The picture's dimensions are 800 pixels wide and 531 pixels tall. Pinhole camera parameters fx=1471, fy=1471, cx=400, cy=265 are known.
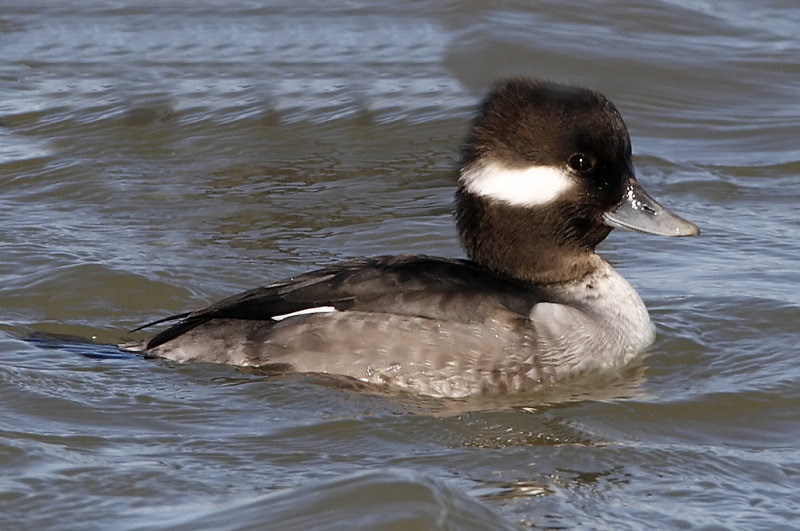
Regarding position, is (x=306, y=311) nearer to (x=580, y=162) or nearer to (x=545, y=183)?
(x=545, y=183)

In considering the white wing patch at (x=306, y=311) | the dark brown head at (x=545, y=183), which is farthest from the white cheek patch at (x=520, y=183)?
the white wing patch at (x=306, y=311)

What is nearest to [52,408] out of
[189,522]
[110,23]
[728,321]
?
[189,522]

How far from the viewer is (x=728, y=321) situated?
801cm

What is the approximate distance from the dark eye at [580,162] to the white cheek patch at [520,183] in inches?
2.1

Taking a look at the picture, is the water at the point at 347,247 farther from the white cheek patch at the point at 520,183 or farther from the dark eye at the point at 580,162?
the dark eye at the point at 580,162

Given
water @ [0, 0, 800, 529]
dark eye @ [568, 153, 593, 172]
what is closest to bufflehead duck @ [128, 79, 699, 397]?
dark eye @ [568, 153, 593, 172]

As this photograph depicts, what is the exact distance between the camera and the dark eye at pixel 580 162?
7.30 metres

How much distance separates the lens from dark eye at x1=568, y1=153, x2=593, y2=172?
287 inches

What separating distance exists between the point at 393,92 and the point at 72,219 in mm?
3501

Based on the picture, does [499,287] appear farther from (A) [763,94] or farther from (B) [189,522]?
(A) [763,94]

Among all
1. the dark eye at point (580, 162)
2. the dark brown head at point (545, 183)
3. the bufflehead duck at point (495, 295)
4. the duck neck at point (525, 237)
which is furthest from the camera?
the duck neck at point (525, 237)

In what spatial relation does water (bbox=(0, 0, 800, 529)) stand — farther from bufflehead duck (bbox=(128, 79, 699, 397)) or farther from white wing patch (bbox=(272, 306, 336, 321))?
white wing patch (bbox=(272, 306, 336, 321))

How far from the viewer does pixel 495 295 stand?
7.13 metres

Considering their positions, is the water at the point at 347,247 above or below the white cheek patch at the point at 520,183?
below
